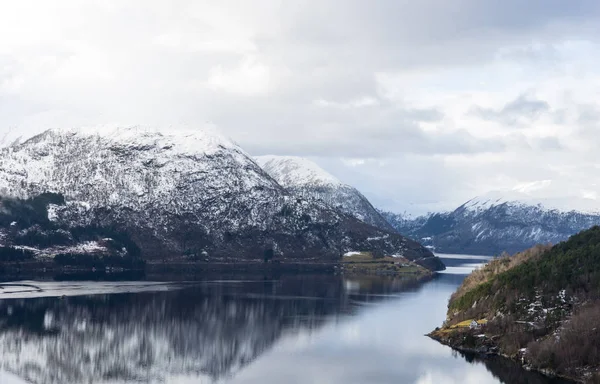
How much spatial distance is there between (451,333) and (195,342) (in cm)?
4830

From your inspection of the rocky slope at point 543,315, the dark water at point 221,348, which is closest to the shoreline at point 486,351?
the rocky slope at point 543,315

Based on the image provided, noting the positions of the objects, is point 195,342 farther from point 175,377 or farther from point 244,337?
point 175,377

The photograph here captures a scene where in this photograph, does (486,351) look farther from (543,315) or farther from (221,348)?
(221,348)

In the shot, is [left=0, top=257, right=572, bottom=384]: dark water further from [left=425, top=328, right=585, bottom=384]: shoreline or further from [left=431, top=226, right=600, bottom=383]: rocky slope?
[left=431, top=226, right=600, bottom=383]: rocky slope

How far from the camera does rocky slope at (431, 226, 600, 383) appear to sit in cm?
12044

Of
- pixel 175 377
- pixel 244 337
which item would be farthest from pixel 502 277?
pixel 175 377

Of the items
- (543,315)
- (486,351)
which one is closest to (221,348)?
(486,351)

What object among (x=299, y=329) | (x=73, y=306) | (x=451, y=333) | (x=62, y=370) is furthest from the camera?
(x=73, y=306)

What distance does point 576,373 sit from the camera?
116 m

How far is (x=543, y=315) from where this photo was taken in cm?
13750

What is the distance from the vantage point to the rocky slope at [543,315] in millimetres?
120438

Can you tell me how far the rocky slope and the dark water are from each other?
4358mm

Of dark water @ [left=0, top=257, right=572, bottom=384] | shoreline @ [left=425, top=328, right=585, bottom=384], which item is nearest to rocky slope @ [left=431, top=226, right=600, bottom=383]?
shoreline @ [left=425, top=328, right=585, bottom=384]

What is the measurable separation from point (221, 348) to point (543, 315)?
57.3 m
